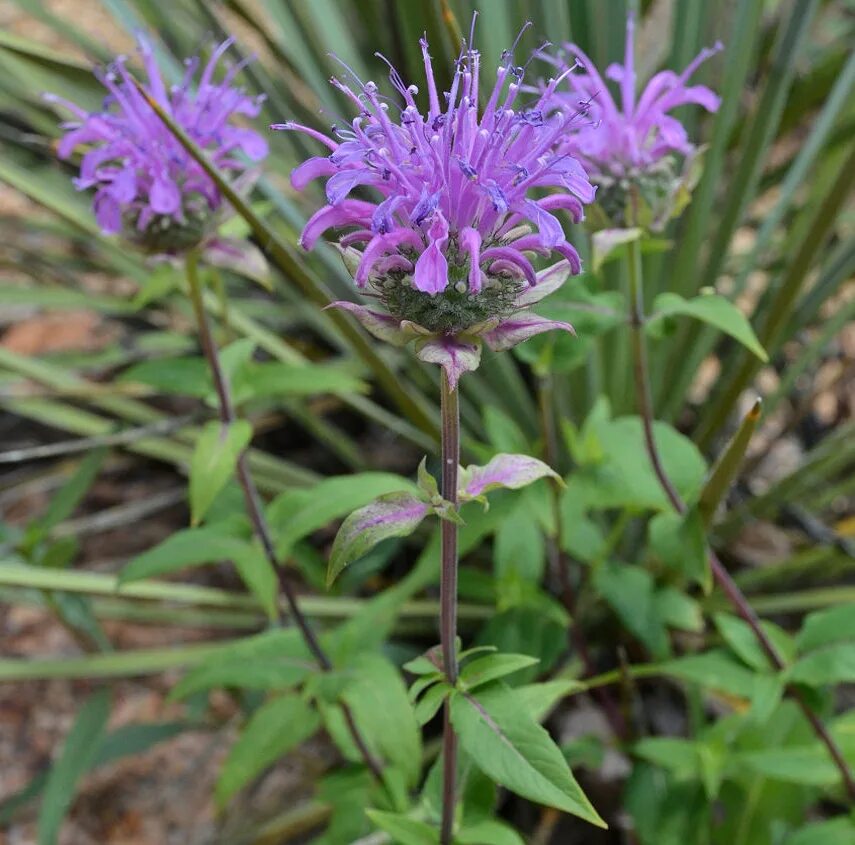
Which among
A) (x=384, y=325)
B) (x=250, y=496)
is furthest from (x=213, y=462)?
(x=384, y=325)

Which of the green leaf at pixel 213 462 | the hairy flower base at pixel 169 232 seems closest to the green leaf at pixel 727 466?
the green leaf at pixel 213 462

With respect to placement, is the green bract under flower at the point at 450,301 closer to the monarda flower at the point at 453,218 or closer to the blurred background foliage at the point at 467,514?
the monarda flower at the point at 453,218

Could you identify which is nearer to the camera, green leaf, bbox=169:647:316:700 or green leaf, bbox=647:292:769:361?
green leaf, bbox=647:292:769:361

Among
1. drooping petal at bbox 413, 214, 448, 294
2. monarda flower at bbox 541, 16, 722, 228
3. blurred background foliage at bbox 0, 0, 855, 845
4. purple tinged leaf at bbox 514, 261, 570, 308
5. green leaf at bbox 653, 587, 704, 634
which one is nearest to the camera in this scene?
drooping petal at bbox 413, 214, 448, 294

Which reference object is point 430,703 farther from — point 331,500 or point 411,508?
point 331,500

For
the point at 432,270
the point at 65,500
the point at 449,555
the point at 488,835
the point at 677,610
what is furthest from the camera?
the point at 65,500

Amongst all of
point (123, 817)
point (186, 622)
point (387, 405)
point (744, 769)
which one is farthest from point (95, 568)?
point (744, 769)

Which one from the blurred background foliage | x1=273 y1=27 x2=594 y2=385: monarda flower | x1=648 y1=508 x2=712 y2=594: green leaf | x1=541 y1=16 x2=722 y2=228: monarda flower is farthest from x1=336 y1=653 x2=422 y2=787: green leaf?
x1=541 y1=16 x2=722 y2=228: monarda flower

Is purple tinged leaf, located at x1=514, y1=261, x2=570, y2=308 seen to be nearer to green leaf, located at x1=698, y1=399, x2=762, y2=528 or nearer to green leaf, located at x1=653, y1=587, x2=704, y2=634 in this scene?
green leaf, located at x1=698, y1=399, x2=762, y2=528
